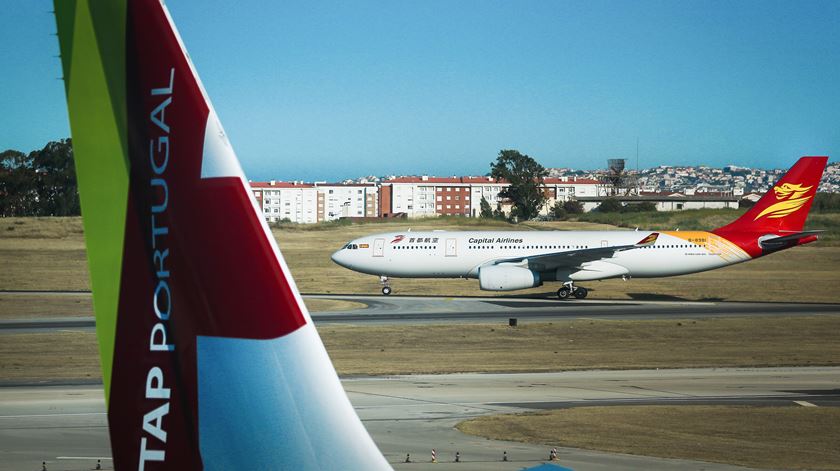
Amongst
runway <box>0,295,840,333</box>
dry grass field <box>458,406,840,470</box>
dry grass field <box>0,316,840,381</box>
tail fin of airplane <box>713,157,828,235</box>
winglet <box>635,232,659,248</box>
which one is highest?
tail fin of airplane <box>713,157,828,235</box>

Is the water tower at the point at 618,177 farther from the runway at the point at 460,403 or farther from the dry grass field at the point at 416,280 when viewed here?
the runway at the point at 460,403

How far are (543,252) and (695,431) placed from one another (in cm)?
2908

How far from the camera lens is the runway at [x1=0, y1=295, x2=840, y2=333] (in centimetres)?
3912

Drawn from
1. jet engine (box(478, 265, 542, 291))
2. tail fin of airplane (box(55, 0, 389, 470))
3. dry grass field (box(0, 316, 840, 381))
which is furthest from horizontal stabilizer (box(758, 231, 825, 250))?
tail fin of airplane (box(55, 0, 389, 470))

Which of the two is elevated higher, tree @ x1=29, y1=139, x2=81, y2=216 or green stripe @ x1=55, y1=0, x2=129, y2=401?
green stripe @ x1=55, y1=0, x2=129, y2=401

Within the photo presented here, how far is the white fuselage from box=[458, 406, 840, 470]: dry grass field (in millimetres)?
26108

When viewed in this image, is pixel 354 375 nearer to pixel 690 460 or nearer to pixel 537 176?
pixel 690 460

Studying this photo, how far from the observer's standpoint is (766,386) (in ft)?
82.1

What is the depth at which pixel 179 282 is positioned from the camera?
174 inches

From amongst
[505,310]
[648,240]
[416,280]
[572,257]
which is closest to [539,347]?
[505,310]

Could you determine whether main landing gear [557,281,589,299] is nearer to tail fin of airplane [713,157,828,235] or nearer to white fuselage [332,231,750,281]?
white fuselage [332,231,750,281]

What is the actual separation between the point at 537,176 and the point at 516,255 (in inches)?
3482

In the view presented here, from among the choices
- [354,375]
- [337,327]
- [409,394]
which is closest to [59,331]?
[337,327]

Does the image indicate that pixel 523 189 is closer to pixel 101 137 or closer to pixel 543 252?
pixel 543 252
